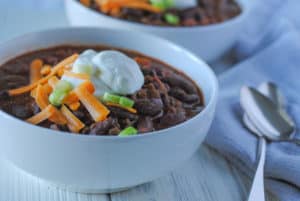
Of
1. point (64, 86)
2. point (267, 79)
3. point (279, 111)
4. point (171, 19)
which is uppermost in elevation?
point (64, 86)

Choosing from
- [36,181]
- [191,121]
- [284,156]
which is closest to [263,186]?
[284,156]

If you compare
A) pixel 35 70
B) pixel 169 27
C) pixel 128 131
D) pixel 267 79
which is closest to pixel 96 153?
pixel 128 131

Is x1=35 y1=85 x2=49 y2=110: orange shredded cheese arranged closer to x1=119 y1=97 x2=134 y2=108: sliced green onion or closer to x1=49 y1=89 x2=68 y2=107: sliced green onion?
x1=49 y1=89 x2=68 y2=107: sliced green onion

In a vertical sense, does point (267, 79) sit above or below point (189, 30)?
below

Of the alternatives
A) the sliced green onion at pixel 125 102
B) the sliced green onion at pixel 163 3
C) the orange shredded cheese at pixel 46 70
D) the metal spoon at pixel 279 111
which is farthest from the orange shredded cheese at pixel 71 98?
the sliced green onion at pixel 163 3

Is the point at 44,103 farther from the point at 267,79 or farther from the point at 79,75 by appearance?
the point at 267,79

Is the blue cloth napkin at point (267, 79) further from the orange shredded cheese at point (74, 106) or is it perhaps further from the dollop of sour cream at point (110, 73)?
the orange shredded cheese at point (74, 106)

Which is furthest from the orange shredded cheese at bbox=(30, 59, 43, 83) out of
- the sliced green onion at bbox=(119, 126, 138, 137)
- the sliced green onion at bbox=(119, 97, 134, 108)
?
the sliced green onion at bbox=(119, 126, 138, 137)
